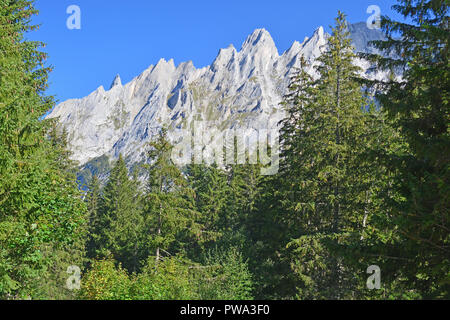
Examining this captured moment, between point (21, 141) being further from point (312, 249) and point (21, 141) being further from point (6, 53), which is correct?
point (312, 249)

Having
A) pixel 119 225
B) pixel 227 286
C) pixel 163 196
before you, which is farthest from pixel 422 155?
pixel 119 225

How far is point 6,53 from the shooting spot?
10102 millimetres

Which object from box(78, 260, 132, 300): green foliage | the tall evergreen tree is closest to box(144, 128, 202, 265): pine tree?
box(78, 260, 132, 300): green foliage

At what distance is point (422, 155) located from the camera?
7.42 m

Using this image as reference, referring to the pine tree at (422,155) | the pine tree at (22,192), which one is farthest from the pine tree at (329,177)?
the pine tree at (22,192)

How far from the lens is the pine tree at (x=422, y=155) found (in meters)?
6.94

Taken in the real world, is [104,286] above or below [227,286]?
above

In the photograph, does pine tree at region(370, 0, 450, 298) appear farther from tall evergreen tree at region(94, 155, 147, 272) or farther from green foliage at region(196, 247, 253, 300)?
tall evergreen tree at region(94, 155, 147, 272)

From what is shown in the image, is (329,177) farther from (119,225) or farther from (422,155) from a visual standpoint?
(119,225)

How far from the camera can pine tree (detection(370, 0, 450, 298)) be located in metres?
6.94

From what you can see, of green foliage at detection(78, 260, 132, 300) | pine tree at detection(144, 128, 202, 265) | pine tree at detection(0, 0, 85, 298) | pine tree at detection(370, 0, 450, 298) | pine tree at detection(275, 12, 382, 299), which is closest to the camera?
pine tree at detection(370, 0, 450, 298)

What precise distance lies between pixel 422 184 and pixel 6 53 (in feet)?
37.4

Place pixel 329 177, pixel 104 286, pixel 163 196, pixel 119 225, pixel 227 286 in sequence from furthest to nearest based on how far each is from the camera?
pixel 119 225
pixel 163 196
pixel 329 177
pixel 227 286
pixel 104 286

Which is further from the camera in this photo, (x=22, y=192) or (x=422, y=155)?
(x=22, y=192)
